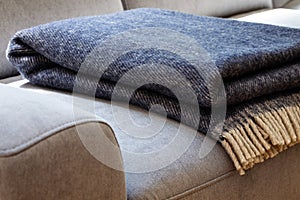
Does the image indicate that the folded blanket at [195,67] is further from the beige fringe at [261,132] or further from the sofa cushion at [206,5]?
the sofa cushion at [206,5]

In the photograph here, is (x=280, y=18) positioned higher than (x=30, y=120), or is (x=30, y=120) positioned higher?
(x=30, y=120)

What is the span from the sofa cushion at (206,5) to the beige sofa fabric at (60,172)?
95 cm

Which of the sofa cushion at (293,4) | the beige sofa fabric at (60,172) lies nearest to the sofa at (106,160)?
the beige sofa fabric at (60,172)

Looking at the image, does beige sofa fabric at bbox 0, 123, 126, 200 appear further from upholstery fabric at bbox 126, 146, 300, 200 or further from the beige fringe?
the beige fringe

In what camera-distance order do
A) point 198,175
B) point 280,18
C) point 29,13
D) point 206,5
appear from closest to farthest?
point 198,175 < point 29,13 < point 280,18 < point 206,5

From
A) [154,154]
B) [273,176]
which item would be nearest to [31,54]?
[154,154]

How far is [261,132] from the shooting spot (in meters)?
0.88

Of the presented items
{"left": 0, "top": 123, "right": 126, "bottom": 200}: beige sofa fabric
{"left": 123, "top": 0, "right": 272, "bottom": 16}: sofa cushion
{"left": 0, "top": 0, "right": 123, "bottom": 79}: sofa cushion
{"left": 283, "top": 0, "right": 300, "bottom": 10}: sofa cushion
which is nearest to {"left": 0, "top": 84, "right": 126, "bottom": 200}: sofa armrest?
{"left": 0, "top": 123, "right": 126, "bottom": 200}: beige sofa fabric

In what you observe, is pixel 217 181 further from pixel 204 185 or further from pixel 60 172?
pixel 60 172

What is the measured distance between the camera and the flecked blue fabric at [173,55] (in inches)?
34.6

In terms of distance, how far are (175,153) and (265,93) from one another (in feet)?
0.68

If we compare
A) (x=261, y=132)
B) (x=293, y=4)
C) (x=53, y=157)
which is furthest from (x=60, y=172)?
(x=293, y=4)

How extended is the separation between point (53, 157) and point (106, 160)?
7cm

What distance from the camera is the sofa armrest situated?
2.14 feet
